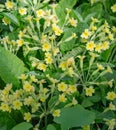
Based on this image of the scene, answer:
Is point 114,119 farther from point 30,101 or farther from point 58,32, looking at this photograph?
point 58,32

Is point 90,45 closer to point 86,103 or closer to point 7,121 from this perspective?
Result: point 86,103

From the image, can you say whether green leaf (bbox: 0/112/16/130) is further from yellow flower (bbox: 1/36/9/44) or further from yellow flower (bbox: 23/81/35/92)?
yellow flower (bbox: 1/36/9/44)

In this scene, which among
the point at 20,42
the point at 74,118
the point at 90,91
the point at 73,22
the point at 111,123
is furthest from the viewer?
the point at 73,22

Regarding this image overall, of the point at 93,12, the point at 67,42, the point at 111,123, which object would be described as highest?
the point at 93,12

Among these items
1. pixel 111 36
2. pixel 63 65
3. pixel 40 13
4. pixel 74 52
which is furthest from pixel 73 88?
pixel 40 13

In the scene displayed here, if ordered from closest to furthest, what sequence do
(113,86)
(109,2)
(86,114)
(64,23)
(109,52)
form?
(86,114)
(113,86)
(109,52)
(64,23)
(109,2)

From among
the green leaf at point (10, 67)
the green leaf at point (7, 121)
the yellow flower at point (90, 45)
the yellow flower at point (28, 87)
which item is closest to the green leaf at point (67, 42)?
the yellow flower at point (90, 45)

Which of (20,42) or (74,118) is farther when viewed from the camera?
(20,42)

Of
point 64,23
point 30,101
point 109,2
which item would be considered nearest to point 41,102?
point 30,101
